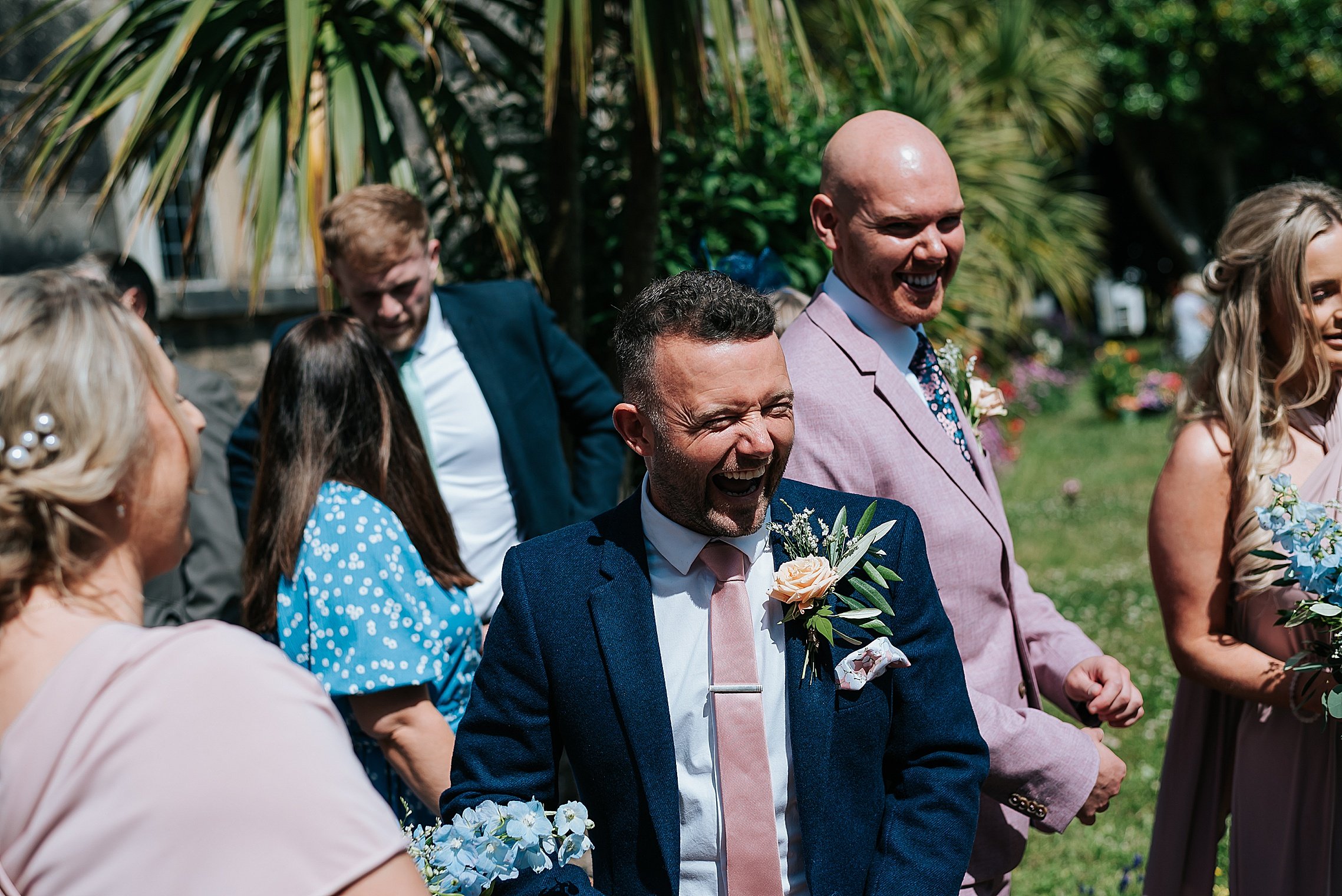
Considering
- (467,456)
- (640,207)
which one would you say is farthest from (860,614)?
(640,207)

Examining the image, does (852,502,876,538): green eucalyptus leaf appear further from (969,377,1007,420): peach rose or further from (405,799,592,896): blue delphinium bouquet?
(969,377,1007,420): peach rose

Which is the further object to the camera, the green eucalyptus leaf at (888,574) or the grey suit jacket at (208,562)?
the grey suit jacket at (208,562)

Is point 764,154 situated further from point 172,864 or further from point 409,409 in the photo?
point 172,864

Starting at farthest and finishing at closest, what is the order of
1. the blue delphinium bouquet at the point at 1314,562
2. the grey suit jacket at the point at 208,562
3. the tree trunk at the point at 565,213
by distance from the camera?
the tree trunk at the point at 565,213
the grey suit jacket at the point at 208,562
the blue delphinium bouquet at the point at 1314,562

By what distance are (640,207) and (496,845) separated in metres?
3.42

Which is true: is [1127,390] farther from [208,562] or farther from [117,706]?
[117,706]

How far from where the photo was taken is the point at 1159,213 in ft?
78.3

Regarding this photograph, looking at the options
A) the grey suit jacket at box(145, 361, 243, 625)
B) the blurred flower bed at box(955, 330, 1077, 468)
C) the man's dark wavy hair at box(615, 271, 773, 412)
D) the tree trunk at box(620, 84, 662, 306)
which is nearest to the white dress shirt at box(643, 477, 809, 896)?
the man's dark wavy hair at box(615, 271, 773, 412)

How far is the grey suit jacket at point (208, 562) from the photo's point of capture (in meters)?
3.75

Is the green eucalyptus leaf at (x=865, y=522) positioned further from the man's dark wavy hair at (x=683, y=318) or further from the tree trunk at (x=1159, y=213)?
the tree trunk at (x=1159, y=213)

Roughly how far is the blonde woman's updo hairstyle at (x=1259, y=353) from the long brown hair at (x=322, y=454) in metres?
1.78

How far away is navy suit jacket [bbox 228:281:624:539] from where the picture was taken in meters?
3.55

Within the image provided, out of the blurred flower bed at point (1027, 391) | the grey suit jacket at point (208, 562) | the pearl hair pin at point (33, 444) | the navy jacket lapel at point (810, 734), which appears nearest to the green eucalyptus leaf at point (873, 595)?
the navy jacket lapel at point (810, 734)

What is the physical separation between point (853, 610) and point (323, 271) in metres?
2.56
